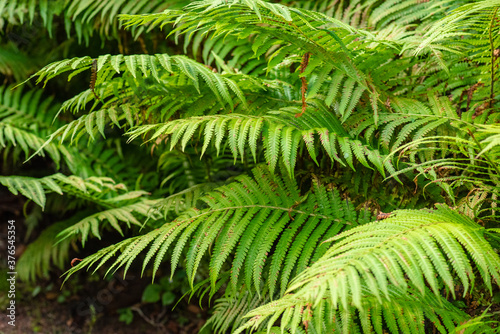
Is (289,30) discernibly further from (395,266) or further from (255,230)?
(395,266)

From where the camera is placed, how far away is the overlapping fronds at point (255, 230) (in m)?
1.11

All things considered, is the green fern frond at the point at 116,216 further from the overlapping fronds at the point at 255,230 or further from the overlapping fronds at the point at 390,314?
the overlapping fronds at the point at 390,314

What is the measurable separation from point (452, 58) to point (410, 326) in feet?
3.03

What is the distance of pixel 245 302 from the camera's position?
1.41m

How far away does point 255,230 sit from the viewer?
1.17 m

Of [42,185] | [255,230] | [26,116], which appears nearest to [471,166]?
[255,230]

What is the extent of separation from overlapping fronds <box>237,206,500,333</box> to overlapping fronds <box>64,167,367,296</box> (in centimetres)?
22

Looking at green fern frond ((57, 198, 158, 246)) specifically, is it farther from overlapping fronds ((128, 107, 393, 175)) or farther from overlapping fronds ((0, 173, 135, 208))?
overlapping fronds ((128, 107, 393, 175))

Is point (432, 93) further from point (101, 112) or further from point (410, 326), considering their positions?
point (101, 112)

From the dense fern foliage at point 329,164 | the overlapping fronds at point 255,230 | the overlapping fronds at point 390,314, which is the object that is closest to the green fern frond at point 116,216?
the dense fern foliage at point 329,164

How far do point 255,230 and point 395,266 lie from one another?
20.2 inches

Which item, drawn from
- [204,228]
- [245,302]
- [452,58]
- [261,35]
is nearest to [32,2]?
[261,35]

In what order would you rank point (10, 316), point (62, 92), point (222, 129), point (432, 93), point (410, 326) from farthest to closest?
point (62, 92) < point (10, 316) < point (432, 93) < point (222, 129) < point (410, 326)

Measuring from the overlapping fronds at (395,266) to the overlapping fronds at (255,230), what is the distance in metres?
0.22
